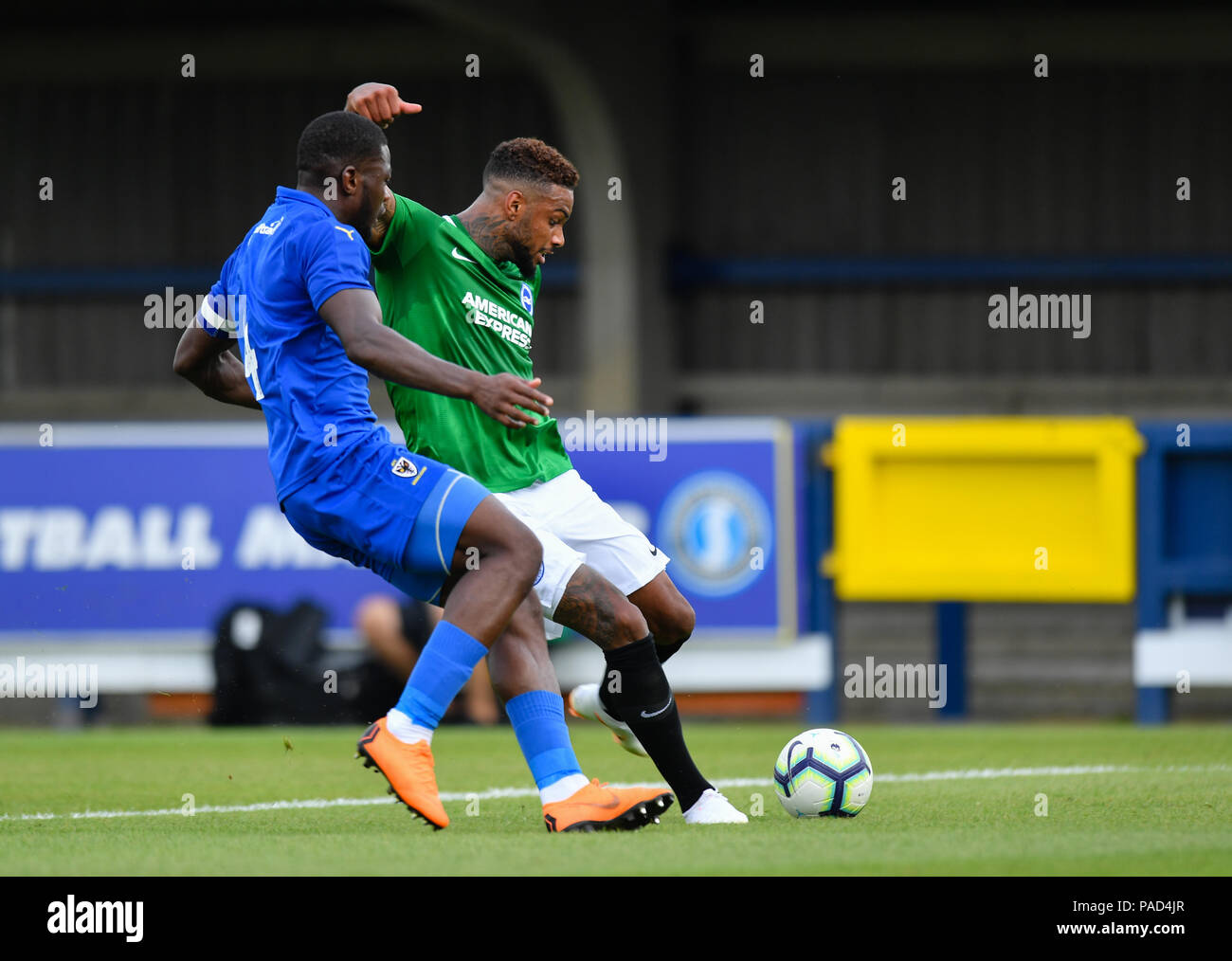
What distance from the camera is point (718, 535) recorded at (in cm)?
1101

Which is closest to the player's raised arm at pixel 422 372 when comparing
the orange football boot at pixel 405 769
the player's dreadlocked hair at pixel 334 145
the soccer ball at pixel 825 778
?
the player's dreadlocked hair at pixel 334 145

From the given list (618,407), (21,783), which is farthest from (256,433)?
(618,407)

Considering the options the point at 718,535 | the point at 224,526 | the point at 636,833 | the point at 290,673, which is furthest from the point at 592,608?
the point at 224,526

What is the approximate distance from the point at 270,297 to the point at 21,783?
10.5ft

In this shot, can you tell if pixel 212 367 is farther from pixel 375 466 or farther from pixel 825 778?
pixel 825 778

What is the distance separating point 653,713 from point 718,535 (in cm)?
565

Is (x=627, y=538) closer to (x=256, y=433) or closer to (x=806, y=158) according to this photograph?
(x=256, y=433)

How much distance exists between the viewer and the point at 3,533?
36.4 feet

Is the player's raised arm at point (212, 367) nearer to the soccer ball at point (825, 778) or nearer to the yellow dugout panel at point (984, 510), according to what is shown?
the soccer ball at point (825, 778)

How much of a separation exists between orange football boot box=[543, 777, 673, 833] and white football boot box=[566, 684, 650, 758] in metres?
0.48

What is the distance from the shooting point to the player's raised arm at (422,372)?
191 inches

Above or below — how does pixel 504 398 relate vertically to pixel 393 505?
above

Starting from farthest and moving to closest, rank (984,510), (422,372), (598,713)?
1. (984,510)
2. (598,713)
3. (422,372)

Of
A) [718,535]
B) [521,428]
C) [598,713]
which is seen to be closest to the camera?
[521,428]
